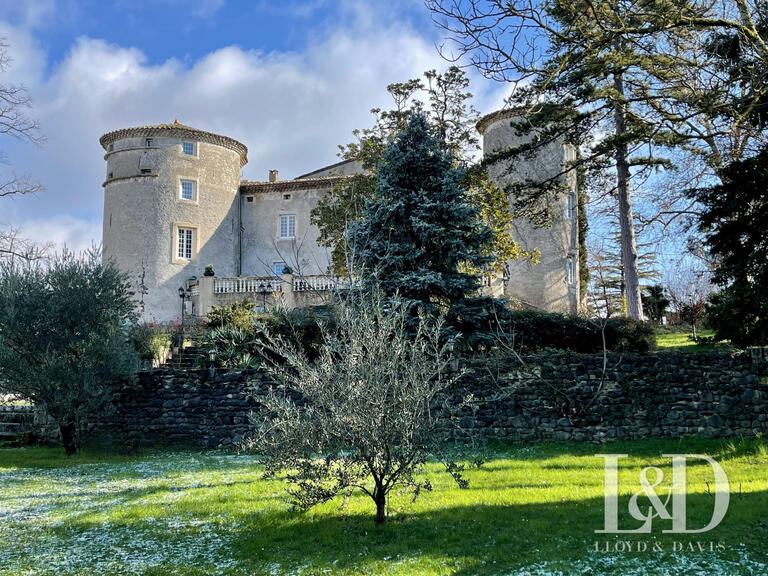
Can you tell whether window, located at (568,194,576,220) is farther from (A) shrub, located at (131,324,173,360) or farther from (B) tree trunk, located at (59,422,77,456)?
(B) tree trunk, located at (59,422,77,456)

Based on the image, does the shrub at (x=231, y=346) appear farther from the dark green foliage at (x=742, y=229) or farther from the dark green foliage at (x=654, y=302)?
the dark green foliage at (x=654, y=302)

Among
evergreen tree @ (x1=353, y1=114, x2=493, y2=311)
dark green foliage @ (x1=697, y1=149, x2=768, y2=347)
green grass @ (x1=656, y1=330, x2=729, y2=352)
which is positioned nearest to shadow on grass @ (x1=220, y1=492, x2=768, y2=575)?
dark green foliage @ (x1=697, y1=149, x2=768, y2=347)

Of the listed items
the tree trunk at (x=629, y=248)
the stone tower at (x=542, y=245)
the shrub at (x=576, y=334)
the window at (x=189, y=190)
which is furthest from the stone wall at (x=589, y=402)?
the window at (x=189, y=190)

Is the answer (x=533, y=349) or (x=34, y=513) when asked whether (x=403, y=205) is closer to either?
(x=533, y=349)

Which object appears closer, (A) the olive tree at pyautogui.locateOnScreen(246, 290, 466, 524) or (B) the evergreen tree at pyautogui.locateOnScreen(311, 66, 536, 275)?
(A) the olive tree at pyautogui.locateOnScreen(246, 290, 466, 524)

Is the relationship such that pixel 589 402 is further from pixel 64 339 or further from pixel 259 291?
pixel 259 291

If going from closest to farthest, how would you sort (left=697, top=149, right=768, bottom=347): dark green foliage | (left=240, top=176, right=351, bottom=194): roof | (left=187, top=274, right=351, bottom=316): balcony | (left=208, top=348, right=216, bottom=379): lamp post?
(left=697, top=149, right=768, bottom=347): dark green foliage, (left=208, top=348, right=216, bottom=379): lamp post, (left=187, top=274, right=351, bottom=316): balcony, (left=240, top=176, right=351, bottom=194): roof

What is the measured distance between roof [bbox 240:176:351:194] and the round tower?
1.84 meters

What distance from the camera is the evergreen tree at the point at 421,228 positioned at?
15.5m

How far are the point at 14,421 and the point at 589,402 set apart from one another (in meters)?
14.8

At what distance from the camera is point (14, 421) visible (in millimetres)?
16578

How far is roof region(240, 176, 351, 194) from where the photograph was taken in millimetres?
33906

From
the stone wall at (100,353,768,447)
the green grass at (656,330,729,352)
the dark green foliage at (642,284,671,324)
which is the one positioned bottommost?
the stone wall at (100,353,768,447)

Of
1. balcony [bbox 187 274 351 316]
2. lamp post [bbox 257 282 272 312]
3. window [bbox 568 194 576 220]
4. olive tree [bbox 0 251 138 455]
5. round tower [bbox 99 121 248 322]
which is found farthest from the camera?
window [bbox 568 194 576 220]
